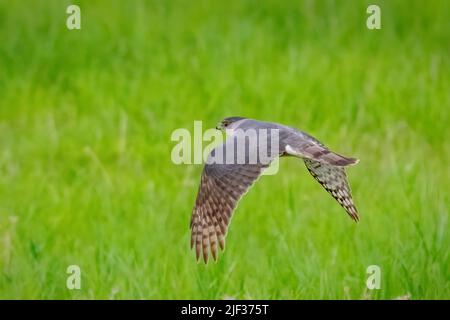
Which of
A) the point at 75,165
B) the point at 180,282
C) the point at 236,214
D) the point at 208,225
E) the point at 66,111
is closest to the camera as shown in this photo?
the point at 208,225

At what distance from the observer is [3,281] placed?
7.53 m

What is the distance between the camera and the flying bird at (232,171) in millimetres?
6188

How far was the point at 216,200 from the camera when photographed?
6.25 m

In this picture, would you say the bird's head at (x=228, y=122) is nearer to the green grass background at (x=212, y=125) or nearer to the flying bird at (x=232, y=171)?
the flying bird at (x=232, y=171)

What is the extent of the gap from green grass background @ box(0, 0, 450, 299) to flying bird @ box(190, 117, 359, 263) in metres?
0.89

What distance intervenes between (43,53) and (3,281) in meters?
3.15

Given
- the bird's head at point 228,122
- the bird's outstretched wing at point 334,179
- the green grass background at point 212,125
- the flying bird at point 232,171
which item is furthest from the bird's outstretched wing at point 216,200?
the bird's outstretched wing at point 334,179

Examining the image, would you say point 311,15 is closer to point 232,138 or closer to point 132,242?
point 132,242

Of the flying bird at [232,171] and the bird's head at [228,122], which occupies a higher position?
the bird's head at [228,122]

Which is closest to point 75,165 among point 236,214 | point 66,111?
point 66,111

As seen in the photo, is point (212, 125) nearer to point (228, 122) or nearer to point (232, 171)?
point (228, 122)

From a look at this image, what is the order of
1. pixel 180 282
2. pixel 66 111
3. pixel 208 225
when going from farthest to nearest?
pixel 66 111, pixel 180 282, pixel 208 225

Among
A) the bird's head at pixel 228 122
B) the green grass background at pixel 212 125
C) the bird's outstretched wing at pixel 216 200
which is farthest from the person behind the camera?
the green grass background at pixel 212 125

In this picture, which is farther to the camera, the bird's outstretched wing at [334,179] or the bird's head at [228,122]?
the bird's outstretched wing at [334,179]
